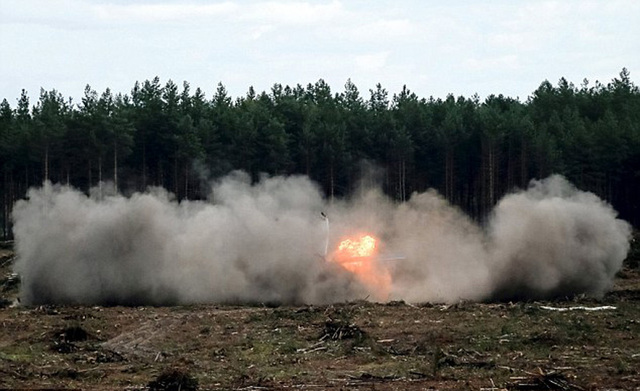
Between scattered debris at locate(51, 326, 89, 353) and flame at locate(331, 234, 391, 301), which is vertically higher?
flame at locate(331, 234, 391, 301)

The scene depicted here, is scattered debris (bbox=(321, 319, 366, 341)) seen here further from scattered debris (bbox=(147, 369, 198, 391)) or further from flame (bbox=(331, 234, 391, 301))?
flame (bbox=(331, 234, 391, 301))

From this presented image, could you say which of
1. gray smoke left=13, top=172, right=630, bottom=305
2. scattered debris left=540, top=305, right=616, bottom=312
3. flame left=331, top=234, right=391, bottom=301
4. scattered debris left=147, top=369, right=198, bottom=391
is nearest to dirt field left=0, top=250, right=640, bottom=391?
scattered debris left=147, top=369, right=198, bottom=391

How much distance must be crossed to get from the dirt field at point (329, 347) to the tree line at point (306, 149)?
41.9 meters

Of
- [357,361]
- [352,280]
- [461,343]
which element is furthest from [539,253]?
[357,361]

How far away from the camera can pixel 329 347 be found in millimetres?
33375

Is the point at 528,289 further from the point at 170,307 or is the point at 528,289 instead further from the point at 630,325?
the point at 170,307

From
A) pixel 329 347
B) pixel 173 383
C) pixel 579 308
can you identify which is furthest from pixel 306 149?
pixel 173 383

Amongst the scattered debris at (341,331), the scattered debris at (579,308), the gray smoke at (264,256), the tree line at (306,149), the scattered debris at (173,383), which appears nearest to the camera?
the scattered debris at (173,383)

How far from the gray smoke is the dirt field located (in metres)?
2.82

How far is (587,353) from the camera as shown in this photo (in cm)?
3083

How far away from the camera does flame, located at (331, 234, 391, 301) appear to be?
157 feet

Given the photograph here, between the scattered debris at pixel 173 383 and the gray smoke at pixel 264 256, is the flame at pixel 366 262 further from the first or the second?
the scattered debris at pixel 173 383

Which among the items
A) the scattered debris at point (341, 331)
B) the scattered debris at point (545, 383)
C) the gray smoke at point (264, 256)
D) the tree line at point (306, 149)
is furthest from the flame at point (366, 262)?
the tree line at point (306, 149)

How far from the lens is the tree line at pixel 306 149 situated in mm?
86500
